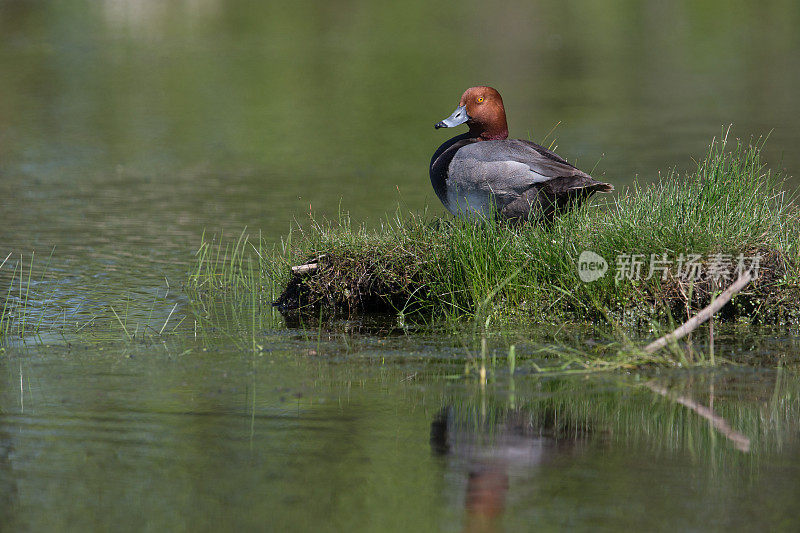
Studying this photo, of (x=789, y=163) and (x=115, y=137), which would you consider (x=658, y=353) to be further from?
(x=115, y=137)

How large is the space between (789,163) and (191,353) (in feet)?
34.9

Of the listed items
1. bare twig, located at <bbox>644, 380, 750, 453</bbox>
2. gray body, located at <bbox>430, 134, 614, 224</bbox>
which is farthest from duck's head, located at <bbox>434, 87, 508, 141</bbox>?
bare twig, located at <bbox>644, 380, 750, 453</bbox>

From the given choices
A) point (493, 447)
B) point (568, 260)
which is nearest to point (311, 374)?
point (493, 447)

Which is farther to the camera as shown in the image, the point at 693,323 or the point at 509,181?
the point at 509,181

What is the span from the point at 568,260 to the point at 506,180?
84 cm

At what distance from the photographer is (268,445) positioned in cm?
557

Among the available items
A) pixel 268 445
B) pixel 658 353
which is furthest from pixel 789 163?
pixel 268 445

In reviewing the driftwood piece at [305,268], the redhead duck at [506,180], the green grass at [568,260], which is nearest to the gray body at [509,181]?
the redhead duck at [506,180]

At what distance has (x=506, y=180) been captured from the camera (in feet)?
→ 27.9
